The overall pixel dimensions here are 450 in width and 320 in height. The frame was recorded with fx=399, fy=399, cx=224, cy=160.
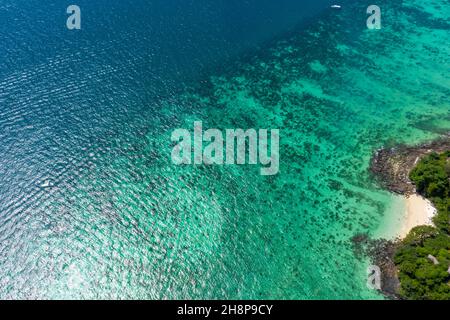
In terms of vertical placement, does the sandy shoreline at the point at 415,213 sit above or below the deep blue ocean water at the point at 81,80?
below

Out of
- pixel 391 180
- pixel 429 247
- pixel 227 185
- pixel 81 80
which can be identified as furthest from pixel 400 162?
pixel 81 80

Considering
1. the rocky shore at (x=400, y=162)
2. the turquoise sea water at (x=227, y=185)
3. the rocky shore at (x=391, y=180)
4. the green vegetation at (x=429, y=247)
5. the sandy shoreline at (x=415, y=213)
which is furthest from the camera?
the rocky shore at (x=400, y=162)

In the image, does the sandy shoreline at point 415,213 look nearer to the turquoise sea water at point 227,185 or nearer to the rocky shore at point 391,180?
the rocky shore at point 391,180

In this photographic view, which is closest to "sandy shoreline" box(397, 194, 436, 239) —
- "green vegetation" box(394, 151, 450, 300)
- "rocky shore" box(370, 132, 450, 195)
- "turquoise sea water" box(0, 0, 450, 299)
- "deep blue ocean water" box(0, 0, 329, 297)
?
"green vegetation" box(394, 151, 450, 300)

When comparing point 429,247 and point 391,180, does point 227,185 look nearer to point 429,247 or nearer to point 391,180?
point 391,180

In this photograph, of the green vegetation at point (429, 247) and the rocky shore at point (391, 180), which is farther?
the rocky shore at point (391, 180)

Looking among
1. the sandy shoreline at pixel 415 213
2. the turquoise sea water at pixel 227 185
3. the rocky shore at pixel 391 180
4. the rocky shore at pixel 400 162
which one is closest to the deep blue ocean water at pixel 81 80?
the turquoise sea water at pixel 227 185
